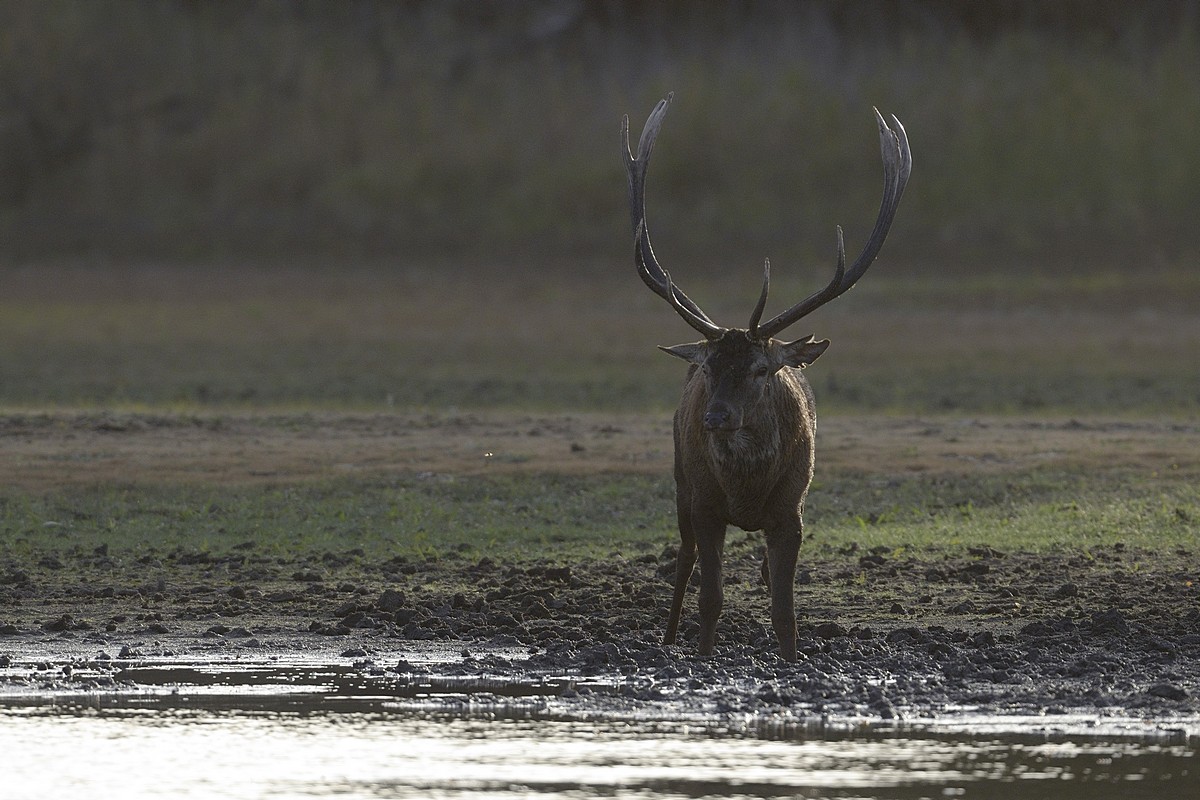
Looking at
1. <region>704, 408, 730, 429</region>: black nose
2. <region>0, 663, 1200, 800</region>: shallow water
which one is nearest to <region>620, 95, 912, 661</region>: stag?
<region>704, 408, 730, 429</region>: black nose

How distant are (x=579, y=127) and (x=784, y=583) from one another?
91.4m

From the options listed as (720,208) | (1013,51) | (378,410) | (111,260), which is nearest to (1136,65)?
(1013,51)

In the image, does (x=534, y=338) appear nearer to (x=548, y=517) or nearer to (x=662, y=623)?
(x=548, y=517)

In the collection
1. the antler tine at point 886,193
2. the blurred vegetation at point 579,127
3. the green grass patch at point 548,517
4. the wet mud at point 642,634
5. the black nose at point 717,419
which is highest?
the blurred vegetation at point 579,127

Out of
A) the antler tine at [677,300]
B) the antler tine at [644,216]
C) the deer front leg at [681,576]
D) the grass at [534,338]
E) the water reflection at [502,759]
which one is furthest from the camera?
the grass at [534,338]

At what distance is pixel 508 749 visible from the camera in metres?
10.1

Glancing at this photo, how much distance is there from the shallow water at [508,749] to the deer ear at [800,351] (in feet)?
6.76

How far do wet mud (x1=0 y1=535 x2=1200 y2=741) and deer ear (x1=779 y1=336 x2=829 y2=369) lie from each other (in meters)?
1.64

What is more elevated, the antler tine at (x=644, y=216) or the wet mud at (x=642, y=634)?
the antler tine at (x=644, y=216)

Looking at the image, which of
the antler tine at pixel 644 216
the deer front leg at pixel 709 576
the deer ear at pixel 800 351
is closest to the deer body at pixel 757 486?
the deer front leg at pixel 709 576

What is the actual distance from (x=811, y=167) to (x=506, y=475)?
76.0 metres

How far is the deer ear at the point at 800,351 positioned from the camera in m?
11.9

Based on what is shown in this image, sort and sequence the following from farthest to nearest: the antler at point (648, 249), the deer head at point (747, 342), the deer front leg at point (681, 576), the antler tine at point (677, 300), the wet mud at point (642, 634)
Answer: the deer front leg at point (681, 576) < the antler at point (648, 249) < the antler tine at point (677, 300) < the deer head at point (747, 342) < the wet mud at point (642, 634)

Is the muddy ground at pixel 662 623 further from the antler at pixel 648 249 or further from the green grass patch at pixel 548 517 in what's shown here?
the antler at pixel 648 249
